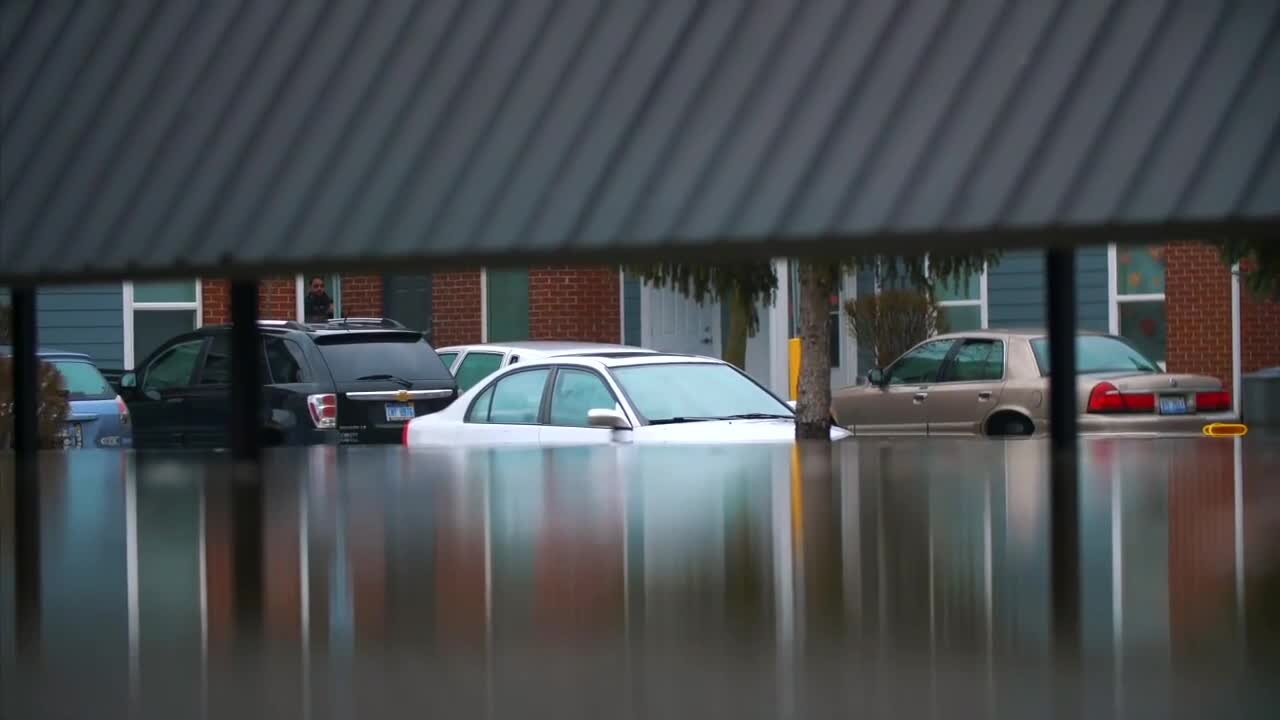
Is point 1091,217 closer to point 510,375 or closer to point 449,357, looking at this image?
point 510,375

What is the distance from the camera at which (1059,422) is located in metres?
1.71

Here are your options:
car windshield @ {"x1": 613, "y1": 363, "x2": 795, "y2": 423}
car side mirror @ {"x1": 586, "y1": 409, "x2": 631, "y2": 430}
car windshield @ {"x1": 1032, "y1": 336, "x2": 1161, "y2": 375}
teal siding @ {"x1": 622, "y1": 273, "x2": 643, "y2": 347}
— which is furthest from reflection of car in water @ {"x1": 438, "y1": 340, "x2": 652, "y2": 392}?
teal siding @ {"x1": 622, "y1": 273, "x2": 643, "y2": 347}

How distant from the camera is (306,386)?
15.6 metres

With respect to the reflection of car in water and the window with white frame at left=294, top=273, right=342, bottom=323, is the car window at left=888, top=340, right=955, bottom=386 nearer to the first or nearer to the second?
the reflection of car in water

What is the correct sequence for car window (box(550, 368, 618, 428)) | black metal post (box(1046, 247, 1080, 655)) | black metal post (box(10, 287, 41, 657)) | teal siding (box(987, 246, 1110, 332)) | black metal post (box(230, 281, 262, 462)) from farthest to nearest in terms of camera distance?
teal siding (box(987, 246, 1110, 332)) < car window (box(550, 368, 618, 428)) < black metal post (box(10, 287, 41, 657)) < black metal post (box(230, 281, 262, 462)) < black metal post (box(1046, 247, 1080, 655))

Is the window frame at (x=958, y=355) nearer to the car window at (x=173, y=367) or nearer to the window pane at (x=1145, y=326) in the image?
the window pane at (x=1145, y=326)

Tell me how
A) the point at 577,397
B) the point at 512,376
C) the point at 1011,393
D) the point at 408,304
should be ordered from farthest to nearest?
the point at 408,304 → the point at 1011,393 → the point at 512,376 → the point at 577,397

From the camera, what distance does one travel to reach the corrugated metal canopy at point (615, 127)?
4.56ft

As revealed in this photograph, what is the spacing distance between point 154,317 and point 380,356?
10.3 metres

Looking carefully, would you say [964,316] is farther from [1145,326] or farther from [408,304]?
[408,304]

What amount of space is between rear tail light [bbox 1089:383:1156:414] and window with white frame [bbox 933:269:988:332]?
740 centimetres

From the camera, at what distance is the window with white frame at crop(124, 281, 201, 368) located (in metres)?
25.0

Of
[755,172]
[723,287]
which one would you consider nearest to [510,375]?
[723,287]

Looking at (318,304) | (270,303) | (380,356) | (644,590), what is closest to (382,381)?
(380,356)
